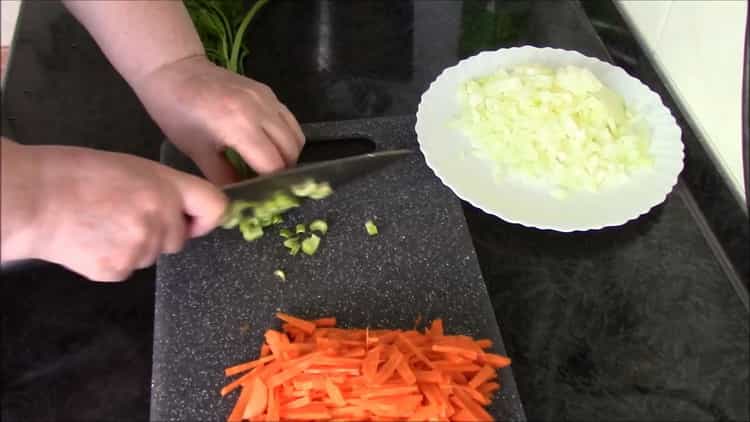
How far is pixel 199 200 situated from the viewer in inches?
27.3

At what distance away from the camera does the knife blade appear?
30.4 inches

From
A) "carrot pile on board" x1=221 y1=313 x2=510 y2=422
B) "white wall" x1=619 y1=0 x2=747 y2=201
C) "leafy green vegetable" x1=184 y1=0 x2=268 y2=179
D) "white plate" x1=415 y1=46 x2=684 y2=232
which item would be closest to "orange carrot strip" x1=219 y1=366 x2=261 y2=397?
"carrot pile on board" x1=221 y1=313 x2=510 y2=422

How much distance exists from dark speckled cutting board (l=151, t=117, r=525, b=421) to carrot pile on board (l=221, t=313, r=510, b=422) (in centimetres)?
4

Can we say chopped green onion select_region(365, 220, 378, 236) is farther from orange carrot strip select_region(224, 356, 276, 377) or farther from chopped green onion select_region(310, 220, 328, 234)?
orange carrot strip select_region(224, 356, 276, 377)

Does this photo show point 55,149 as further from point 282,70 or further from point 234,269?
point 282,70

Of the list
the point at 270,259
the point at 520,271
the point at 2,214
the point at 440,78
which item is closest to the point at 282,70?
the point at 440,78

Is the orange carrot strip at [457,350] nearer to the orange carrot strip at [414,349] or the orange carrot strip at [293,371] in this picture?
the orange carrot strip at [414,349]

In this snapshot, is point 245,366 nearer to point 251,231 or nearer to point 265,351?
point 265,351

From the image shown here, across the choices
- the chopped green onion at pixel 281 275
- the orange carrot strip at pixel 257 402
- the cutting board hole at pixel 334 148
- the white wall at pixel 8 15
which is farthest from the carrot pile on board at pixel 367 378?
the white wall at pixel 8 15

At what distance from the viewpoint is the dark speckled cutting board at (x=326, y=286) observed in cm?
81

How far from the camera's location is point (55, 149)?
0.61 metres

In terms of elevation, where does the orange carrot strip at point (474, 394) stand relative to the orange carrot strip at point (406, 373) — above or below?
below

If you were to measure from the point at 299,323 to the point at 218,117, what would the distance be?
27 cm

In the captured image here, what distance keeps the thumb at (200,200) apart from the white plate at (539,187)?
34cm
